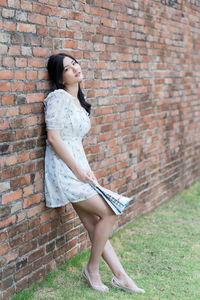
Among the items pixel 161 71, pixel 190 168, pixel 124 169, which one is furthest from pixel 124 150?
pixel 190 168

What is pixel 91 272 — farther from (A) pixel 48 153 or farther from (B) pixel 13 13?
(B) pixel 13 13

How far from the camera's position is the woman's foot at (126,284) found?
3451 mm

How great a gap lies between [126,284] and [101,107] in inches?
66.4

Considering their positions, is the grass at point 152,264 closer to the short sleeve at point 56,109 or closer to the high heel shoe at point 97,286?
the high heel shoe at point 97,286

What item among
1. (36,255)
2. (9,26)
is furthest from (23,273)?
(9,26)

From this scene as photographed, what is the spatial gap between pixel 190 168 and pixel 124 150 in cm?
250

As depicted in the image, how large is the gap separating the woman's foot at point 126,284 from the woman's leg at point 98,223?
14cm

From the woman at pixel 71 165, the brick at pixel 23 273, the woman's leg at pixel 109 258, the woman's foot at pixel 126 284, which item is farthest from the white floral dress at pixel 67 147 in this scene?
the woman's foot at pixel 126 284

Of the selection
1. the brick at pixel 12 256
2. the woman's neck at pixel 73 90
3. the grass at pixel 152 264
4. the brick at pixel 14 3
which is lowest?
the grass at pixel 152 264

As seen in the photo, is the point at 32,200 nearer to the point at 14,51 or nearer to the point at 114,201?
the point at 114,201

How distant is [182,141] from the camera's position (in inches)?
258

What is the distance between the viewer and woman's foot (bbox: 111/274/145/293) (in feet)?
11.3

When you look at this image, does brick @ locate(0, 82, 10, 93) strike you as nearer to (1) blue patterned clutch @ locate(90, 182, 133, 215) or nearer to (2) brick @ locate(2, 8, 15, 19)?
(2) brick @ locate(2, 8, 15, 19)

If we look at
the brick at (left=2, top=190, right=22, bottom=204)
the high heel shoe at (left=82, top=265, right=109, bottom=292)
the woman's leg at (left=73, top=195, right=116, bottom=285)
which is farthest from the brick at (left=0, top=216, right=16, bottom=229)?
the high heel shoe at (left=82, top=265, right=109, bottom=292)
